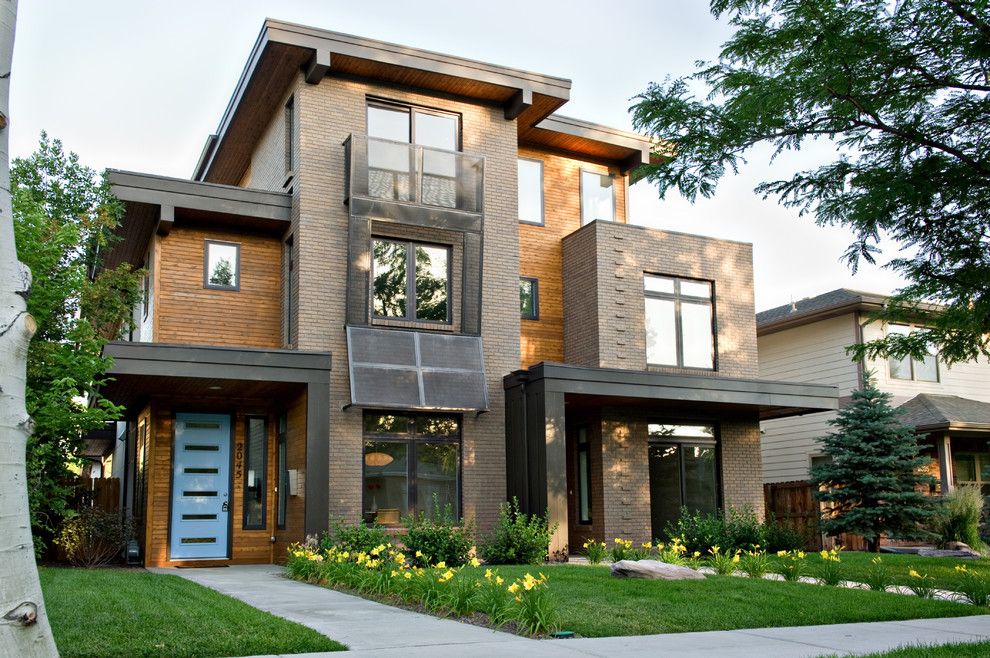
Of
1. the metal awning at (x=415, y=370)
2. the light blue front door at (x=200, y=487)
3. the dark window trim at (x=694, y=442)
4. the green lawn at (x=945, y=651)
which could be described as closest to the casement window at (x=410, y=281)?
the metal awning at (x=415, y=370)

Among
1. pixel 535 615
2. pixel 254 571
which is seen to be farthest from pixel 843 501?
pixel 535 615

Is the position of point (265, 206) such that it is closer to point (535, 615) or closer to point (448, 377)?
point (448, 377)

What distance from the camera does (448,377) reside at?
703 inches

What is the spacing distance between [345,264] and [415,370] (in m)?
2.36

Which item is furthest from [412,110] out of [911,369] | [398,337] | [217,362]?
[911,369]

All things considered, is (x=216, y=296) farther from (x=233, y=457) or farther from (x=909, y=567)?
(x=909, y=567)

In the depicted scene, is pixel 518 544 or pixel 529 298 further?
pixel 529 298

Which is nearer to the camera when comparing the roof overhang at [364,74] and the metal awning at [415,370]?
the metal awning at [415,370]

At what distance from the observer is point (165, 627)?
783cm

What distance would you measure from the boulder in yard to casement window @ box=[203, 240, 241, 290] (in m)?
9.75

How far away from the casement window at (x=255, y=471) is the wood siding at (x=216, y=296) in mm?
1575

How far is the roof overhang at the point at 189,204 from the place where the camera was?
56.7ft

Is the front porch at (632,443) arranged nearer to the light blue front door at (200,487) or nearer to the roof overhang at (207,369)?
the roof overhang at (207,369)

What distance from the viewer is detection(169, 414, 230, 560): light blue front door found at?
17.4 meters
